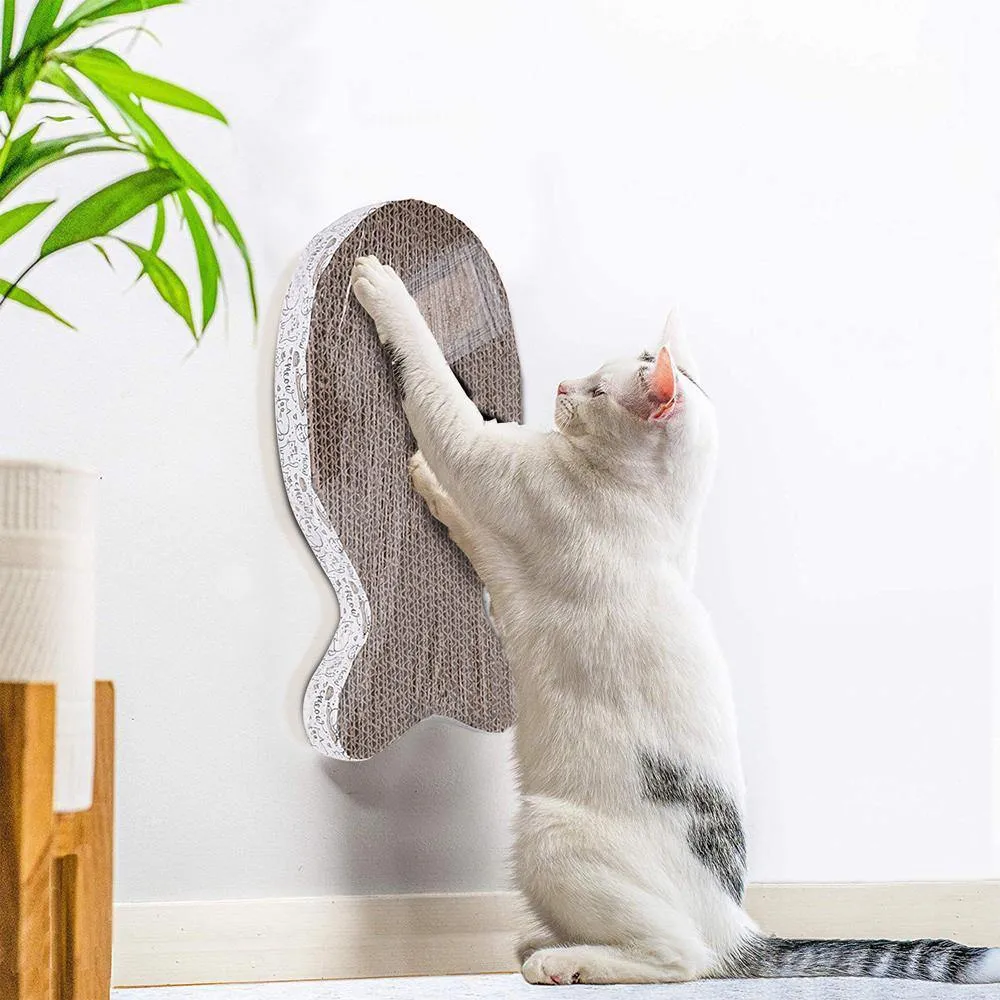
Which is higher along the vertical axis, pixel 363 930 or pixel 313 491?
pixel 313 491

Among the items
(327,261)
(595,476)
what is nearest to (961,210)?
(595,476)

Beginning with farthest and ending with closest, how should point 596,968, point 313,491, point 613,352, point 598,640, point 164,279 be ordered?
1. point 613,352
2. point 313,491
3. point 598,640
4. point 596,968
5. point 164,279

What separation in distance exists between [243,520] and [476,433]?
0.29m

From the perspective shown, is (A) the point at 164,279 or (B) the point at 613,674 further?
(B) the point at 613,674

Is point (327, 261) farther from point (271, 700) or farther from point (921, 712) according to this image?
point (921, 712)

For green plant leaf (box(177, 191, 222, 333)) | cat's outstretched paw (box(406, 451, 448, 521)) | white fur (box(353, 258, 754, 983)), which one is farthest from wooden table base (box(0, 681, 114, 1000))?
cat's outstretched paw (box(406, 451, 448, 521))

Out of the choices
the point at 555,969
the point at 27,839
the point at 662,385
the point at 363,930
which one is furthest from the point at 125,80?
the point at 363,930

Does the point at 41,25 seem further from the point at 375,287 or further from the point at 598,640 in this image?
the point at 598,640

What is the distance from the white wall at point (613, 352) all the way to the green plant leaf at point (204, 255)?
0.50 meters

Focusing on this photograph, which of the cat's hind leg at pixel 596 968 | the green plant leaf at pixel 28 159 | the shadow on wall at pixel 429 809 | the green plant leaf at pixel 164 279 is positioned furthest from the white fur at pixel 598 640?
the green plant leaf at pixel 28 159

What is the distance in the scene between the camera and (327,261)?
128 cm

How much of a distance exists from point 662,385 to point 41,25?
635mm

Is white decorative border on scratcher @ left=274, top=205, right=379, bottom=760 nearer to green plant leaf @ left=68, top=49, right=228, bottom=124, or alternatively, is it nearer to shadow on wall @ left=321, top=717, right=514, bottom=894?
shadow on wall @ left=321, top=717, right=514, bottom=894

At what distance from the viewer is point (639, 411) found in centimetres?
121
